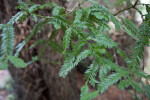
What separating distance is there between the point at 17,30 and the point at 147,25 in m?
1.97

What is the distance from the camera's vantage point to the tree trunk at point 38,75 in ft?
6.50

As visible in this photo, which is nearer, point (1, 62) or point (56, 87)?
point (1, 62)

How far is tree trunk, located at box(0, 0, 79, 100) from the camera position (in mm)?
1981

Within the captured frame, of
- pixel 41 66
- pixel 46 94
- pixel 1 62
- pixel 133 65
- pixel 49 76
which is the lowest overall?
pixel 46 94

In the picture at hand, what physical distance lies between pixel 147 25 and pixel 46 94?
2.28m

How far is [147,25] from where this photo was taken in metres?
0.65

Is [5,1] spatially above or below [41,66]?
above

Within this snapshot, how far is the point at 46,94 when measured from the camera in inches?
98.2

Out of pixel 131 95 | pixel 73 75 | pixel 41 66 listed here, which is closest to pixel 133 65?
pixel 73 75

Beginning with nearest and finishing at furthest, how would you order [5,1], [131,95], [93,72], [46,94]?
[93,72], [5,1], [46,94], [131,95]

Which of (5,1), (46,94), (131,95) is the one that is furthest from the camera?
(131,95)

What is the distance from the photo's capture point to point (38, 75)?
2.38m

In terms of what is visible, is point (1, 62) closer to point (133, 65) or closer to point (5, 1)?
point (133, 65)

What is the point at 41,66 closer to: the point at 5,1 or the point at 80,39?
the point at 5,1
